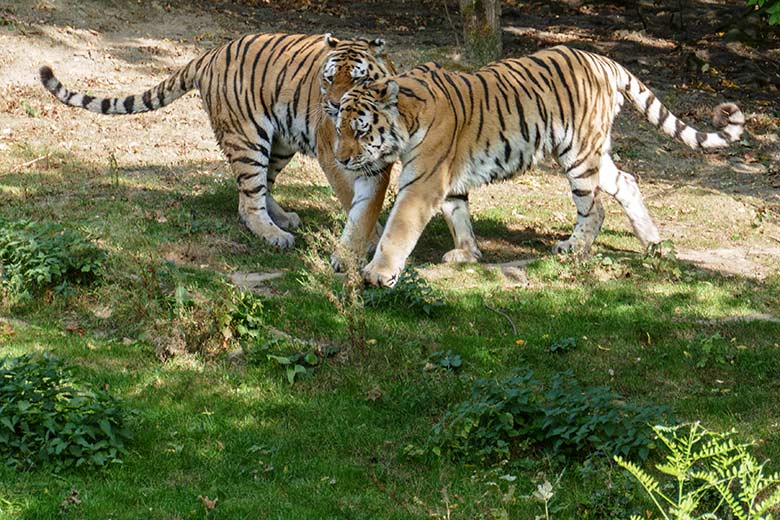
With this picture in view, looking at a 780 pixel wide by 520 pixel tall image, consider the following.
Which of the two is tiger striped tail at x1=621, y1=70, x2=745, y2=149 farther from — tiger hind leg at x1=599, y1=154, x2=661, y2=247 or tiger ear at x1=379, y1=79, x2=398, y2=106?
tiger ear at x1=379, y1=79, x2=398, y2=106

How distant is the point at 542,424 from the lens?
18.9 ft

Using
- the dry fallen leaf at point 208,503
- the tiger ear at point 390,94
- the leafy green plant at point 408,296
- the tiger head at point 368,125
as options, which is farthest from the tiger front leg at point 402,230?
the dry fallen leaf at point 208,503

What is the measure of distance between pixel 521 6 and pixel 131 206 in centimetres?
1162

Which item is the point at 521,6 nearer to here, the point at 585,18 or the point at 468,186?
the point at 585,18

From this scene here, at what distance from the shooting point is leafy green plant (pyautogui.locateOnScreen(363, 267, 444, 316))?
764 centimetres

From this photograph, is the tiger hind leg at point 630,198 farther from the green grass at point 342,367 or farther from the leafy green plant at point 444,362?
the leafy green plant at point 444,362

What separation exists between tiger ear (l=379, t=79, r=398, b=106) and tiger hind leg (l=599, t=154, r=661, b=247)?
2.38 metres

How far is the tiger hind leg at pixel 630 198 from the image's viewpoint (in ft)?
31.0

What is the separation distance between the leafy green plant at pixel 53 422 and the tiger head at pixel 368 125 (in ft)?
9.93

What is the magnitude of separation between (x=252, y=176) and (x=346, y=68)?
1417 millimetres

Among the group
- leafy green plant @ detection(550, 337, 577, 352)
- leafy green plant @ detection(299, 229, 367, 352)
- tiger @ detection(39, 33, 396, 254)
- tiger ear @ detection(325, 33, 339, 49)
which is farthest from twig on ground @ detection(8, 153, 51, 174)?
leafy green plant @ detection(550, 337, 577, 352)

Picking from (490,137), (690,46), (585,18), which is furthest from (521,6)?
(490,137)

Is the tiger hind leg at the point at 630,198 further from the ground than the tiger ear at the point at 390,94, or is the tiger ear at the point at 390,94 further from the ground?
the tiger ear at the point at 390,94

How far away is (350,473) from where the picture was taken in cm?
552
